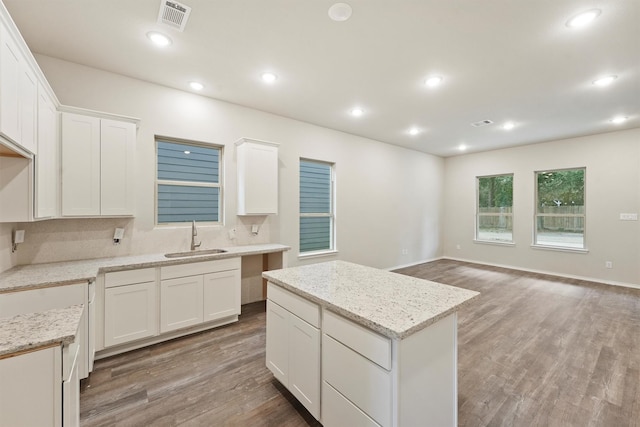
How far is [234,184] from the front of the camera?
3.76 meters

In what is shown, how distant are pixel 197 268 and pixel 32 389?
188 centimetres

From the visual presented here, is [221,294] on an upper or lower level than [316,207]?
lower

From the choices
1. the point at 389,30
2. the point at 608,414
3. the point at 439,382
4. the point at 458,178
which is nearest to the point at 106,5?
the point at 389,30

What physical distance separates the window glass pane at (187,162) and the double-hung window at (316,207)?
1487 mm

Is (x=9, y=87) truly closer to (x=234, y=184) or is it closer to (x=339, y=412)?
(x=234, y=184)

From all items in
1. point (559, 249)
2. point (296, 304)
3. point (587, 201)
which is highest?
point (587, 201)

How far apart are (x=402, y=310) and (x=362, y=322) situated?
0.79 ft

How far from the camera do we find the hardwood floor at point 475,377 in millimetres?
1843

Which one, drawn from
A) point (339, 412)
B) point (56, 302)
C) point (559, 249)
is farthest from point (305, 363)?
point (559, 249)

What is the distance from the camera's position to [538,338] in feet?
9.70

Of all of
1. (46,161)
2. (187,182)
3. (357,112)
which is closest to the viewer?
(46,161)

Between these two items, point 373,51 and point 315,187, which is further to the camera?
point 315,187

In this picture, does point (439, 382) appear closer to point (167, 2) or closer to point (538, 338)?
point (538, 338)

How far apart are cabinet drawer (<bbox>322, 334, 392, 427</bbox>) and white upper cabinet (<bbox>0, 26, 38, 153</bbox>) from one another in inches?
89.0
